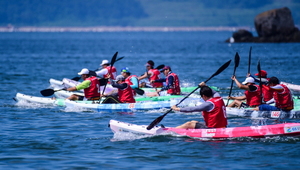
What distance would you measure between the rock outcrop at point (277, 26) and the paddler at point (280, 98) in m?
72.9

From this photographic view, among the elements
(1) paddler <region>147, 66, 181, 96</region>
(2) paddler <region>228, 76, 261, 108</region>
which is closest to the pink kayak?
(2) paddler <region>228, 76, 261, 108</region>

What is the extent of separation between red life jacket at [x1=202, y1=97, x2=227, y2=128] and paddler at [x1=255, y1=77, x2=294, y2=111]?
395cm

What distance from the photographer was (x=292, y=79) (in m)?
34.1

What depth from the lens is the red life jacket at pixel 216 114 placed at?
539 inches

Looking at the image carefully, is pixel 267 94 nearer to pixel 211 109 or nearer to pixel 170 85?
pixel 170 85

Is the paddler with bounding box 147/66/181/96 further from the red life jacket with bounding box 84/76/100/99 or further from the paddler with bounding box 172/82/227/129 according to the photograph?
the paddler with bounding box 172/82/227/129

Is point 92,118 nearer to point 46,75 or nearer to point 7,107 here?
point 7,107

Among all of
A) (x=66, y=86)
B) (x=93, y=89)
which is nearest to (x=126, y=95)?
(x=93, y=89)

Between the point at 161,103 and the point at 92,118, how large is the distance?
292cm

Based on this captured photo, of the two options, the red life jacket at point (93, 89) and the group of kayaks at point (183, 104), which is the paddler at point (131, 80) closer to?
the group of kayaks at point (183, 104)

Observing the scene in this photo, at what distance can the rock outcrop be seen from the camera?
88688 mm

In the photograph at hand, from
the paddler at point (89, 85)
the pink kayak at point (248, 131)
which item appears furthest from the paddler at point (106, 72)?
the pink kayak at point (248, 131)

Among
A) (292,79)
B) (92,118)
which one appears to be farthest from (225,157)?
(292,79)

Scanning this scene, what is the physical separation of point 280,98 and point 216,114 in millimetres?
4721
